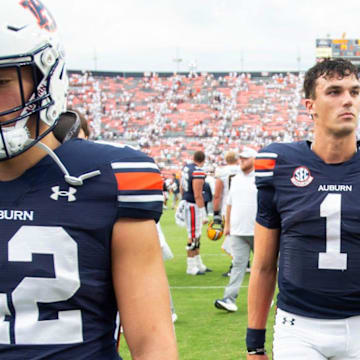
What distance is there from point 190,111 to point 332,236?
47.5 metres

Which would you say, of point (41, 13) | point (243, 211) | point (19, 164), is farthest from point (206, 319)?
point (41, 13)

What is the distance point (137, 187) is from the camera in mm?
1764

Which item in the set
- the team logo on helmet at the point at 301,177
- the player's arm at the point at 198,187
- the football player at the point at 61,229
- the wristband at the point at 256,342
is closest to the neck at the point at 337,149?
the team logo on helmet at the point at 301,177

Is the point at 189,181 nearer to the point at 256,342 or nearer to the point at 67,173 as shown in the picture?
the point at 256,342

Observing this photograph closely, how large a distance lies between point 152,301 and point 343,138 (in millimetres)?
1752

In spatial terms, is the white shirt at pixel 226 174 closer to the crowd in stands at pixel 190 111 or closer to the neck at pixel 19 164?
the neck at pixel 19 164

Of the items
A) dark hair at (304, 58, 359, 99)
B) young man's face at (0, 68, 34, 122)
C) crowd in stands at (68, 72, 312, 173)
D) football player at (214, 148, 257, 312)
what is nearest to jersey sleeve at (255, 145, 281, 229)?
dark hair at (304, 58, 359, 99)

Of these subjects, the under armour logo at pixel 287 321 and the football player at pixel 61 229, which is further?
the under armour logo at pixel 287 321

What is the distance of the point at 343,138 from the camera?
10.7 feet

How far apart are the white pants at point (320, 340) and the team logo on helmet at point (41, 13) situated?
1797 millimetres

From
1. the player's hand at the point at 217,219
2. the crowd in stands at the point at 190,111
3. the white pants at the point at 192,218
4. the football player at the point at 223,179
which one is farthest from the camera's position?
the crowd in stands at the point at 190,111

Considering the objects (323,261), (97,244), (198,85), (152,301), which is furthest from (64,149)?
(198,85)

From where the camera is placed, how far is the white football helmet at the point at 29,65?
1.67 meters

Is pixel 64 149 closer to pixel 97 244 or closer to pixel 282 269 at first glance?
pixel 97 244
